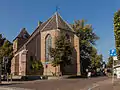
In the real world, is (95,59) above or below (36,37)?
below

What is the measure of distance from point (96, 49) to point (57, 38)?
27910 millimetres

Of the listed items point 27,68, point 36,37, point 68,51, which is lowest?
point 27,68

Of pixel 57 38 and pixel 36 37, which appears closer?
pixel 57 38

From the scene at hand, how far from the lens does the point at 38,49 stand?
62.8m

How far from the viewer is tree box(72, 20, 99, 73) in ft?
235

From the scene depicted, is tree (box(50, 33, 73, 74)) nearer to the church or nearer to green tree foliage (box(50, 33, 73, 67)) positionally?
green tree foliage (box(50, 33, 73, 67))

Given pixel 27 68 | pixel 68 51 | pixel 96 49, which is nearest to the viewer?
pixel 68 51

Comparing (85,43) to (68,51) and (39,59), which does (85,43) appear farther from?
(68,51)

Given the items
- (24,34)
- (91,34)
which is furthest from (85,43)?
(24,34)

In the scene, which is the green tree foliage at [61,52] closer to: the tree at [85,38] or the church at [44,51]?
the church at [44,51]

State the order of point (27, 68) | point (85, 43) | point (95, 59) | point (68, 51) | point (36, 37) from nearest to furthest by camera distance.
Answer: point (68, 51) → point (27, 68) → point (36, 37) → point (85, 43) → point (95, 59)

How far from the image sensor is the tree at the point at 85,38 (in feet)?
235

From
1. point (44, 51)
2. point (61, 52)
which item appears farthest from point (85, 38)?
point (61, 52)

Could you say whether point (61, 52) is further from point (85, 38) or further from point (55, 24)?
point (85, 38)
